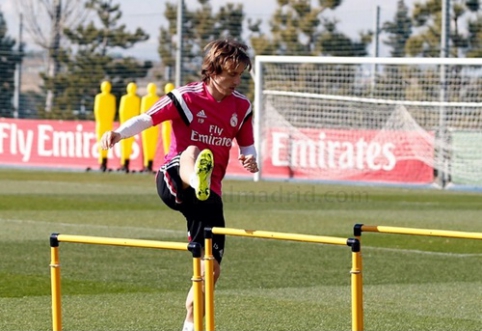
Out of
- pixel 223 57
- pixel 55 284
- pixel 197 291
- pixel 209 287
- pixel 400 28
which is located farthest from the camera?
pixel 400 28

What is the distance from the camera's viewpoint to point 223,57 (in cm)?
788

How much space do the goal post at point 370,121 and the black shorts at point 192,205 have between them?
17.9 m

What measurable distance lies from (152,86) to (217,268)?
22586mm

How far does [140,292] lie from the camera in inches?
445

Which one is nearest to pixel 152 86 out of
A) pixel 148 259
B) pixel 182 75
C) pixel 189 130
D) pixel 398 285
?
pixel 182 75

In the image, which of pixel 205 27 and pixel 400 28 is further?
pixel 205 27

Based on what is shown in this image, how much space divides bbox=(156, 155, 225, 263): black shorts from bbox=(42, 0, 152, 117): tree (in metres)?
29.9

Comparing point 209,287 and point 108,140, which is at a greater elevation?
point 108,140

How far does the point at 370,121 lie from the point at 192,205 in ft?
66.7

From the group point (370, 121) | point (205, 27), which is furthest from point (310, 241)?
point (205, 27)

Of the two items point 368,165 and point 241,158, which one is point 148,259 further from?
point 368,165

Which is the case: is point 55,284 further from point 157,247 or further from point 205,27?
point 205,27

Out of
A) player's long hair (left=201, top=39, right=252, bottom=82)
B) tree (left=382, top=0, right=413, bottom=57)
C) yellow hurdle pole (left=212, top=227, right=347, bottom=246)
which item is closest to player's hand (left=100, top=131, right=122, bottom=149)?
player's long hair (left=201, top=39, right=252, bottom=82)

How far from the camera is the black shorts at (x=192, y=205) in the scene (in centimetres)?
798
